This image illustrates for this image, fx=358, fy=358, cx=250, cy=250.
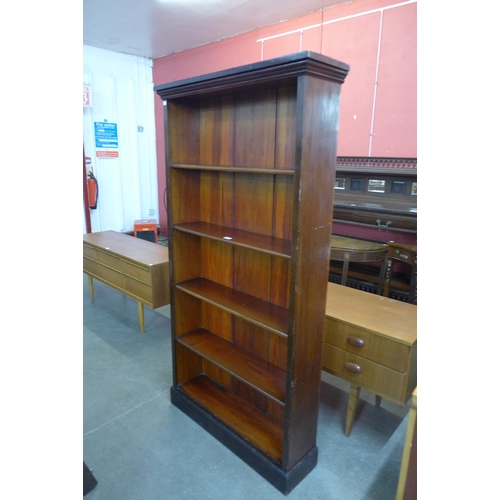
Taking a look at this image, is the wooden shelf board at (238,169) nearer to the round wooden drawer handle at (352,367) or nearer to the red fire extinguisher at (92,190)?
the round wooden drawer handle at (352,367)

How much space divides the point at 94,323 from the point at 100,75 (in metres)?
4.01

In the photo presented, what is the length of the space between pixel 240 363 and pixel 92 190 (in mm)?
4536

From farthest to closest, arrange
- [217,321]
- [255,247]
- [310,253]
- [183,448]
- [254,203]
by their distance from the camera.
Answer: [217,321], [183,448], [254,203], [255,247], [310,253]

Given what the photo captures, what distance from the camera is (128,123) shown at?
5.87 m

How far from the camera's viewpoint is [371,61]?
341cm

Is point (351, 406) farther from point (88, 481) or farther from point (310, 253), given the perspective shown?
point (88, 481)

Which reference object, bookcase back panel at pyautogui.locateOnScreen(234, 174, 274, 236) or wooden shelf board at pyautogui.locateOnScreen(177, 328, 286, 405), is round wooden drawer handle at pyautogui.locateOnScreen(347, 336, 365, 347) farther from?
bookcase back panel at pyautogui.locateOnScreen(234, 174, 274, 236)

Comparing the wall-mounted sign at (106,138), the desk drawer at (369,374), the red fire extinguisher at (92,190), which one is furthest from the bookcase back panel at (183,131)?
the wall-mounted sign at (106,138)

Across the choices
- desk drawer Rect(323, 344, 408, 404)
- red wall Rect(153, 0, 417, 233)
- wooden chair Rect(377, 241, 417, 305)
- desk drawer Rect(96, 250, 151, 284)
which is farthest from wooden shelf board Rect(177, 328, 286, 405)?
red wall Rect(153, 0, 417, 233)

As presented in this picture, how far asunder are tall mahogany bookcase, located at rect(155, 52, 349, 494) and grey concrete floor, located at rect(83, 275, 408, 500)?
0.30 ft

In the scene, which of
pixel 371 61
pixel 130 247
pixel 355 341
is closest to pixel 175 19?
pixel 371 61

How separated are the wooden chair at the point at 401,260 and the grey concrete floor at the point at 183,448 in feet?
2.84

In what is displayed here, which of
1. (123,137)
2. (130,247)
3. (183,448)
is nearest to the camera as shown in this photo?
(183,448)
